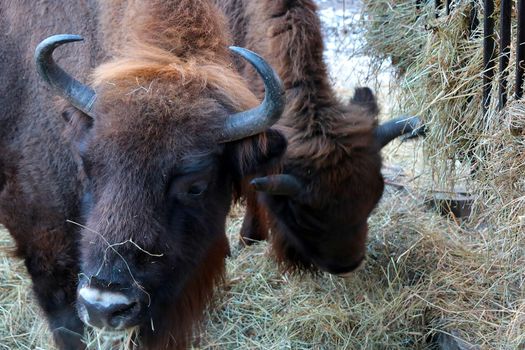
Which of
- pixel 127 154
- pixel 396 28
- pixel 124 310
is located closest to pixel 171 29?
pixel 127 154

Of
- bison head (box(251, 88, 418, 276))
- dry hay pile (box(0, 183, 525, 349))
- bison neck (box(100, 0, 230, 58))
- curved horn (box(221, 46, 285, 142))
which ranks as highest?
bison neck (box(100, 0, 230, 58))

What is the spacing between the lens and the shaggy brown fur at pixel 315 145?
5227mm

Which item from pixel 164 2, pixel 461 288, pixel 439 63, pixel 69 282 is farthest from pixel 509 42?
pixel 69 282

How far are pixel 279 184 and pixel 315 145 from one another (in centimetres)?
38

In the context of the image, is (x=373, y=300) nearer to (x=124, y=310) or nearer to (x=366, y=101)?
(x=366, y=101)

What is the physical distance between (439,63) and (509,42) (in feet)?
2.28

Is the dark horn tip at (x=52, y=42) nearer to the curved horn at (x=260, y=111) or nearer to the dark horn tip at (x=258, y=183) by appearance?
the curved horn at (x=260, y=111)

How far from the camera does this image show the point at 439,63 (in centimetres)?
541

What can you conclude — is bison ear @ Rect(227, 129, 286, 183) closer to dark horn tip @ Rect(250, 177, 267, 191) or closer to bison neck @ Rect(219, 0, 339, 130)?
dark horn tip @ Rect(250, 177, 267, 191)

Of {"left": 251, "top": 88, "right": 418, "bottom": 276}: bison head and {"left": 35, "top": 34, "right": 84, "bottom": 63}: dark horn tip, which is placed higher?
{"left": 35, "top": 34, "right": 84, "bottom": 63}: dark horn tip

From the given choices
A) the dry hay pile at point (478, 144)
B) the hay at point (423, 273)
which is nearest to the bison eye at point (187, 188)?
the hay at point (423, 273)

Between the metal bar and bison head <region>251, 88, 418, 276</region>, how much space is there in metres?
0.91

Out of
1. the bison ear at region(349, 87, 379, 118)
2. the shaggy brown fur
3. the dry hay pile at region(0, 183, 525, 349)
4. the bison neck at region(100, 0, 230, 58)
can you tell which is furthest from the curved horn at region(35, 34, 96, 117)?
the bison ear at region(349, 87, 379, 118)

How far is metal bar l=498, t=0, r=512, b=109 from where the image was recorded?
4727 millimetres
